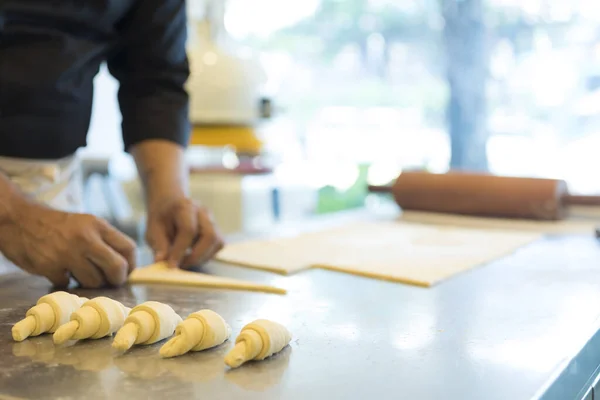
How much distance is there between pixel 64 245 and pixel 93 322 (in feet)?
0.76

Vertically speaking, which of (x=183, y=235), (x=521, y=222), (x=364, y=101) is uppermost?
(x=364, y=101)

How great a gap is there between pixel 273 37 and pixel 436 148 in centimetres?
103

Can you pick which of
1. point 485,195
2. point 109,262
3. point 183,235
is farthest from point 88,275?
point 485,195

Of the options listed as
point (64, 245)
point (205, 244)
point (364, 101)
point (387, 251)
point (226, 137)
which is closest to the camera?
point (64, 245)

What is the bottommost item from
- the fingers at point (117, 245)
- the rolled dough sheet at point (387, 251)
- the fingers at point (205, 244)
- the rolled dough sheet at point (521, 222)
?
the rolled dough sheet at point (521, 222)

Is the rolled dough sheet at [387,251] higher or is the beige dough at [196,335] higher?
the beige dough at [196,335]

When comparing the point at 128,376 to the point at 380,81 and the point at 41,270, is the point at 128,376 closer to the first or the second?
the point at 41,270

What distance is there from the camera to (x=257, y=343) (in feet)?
1.72

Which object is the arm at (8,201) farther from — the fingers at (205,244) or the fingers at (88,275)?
the fingers at (205,244)

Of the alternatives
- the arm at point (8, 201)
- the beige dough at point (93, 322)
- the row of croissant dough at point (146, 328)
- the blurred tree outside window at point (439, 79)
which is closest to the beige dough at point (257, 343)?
the row of croissant dough at point (146, 328)

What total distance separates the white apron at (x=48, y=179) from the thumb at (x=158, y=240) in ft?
0.68

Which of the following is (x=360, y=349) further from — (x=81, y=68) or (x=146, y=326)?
(x=81, y=68)

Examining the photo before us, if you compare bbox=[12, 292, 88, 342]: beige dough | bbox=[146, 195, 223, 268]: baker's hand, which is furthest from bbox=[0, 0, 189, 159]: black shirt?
bbox=[12, 292, 88, 342]: beige dough

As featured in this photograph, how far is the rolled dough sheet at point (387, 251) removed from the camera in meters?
0.95
